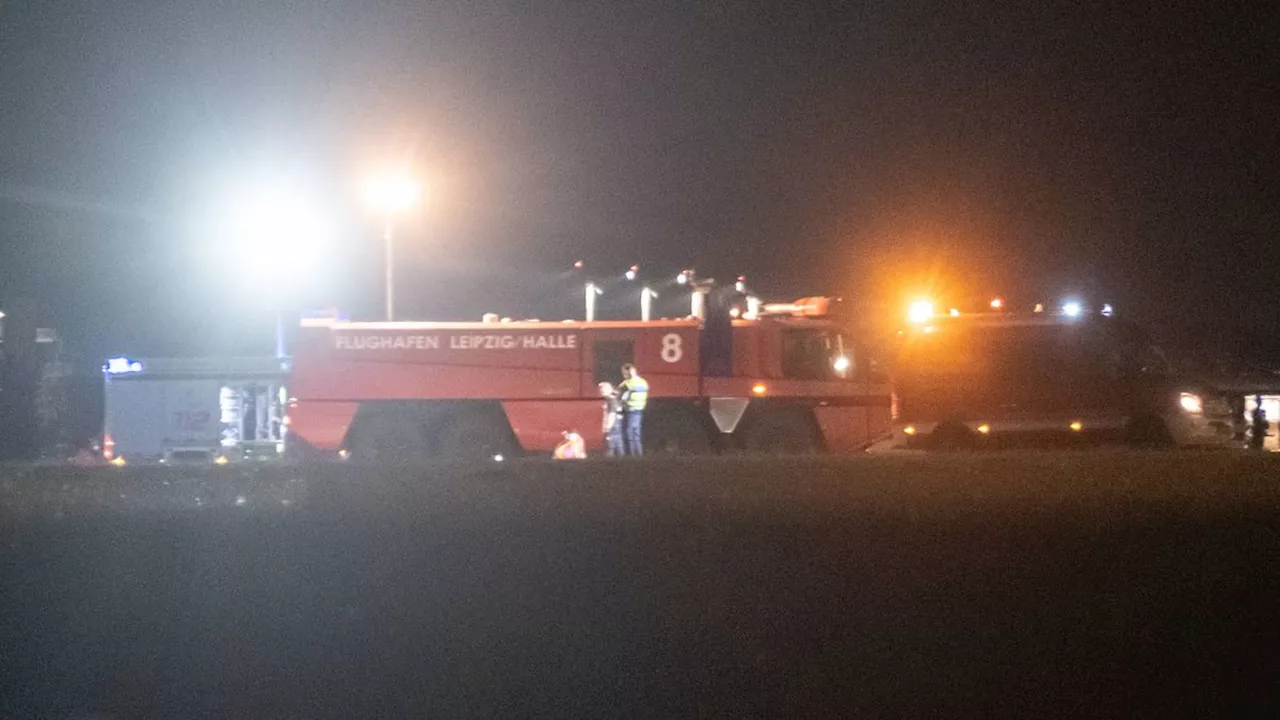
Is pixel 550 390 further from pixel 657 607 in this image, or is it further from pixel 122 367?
pixel 657 607

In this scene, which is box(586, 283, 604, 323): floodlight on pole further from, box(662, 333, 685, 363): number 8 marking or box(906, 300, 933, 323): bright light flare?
box(906, 300, 933, 323): bright light flare

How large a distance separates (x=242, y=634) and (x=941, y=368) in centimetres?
933

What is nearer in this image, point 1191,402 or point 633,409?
point 1191,402

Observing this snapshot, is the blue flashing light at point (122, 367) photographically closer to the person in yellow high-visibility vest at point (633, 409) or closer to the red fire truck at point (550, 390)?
the red fire truck at point (550, 390)

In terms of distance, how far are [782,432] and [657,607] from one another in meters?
10.2

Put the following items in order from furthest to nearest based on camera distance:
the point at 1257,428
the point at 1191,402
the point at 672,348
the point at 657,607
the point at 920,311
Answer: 1. the point at 672,348
2. the point at 920,311
3. the point at 1191,402
4. the point at 1257,428
5. the point at 657,607

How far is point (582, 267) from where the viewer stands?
946 inches

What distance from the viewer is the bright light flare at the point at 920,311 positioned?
14.4 meters

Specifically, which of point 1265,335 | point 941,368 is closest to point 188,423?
→ point 941,368

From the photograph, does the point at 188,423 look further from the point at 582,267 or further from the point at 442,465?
the point at 442,465

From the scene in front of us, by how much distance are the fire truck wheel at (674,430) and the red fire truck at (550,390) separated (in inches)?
0.5

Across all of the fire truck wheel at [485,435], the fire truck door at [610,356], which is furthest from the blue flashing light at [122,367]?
the fire truck door at [610,356]

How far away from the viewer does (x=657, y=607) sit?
6168 mm

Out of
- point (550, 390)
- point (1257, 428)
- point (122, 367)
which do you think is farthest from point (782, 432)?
point (122, 367)
